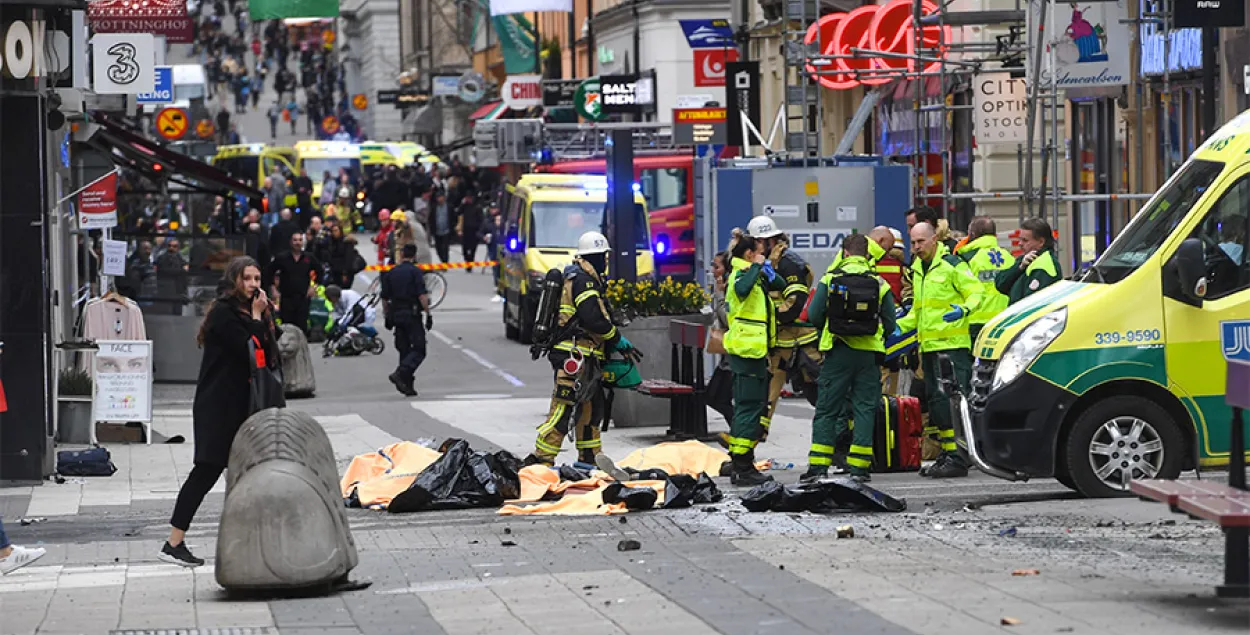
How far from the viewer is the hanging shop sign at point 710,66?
42328 mm

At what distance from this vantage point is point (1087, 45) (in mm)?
20438

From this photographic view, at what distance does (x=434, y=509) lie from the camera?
46.6 ft

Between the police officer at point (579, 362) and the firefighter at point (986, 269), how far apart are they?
262 cm

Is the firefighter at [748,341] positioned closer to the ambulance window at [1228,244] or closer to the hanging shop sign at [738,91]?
the ambulance window at [1228,244]

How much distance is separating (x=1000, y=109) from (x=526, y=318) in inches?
378

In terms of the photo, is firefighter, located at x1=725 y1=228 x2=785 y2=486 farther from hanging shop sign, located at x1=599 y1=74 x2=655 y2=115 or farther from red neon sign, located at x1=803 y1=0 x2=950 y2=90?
hanging shop sign, located at x1=599 y1=74 x2=655 y2=115

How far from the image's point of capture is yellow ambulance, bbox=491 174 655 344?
31344 millimetres

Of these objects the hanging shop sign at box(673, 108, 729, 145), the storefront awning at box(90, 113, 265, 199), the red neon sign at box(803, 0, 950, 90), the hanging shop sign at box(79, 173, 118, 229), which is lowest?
the hanging shop sign at box(79, 173, 118, 229)

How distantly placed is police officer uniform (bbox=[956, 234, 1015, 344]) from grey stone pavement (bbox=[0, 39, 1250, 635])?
3.63ft

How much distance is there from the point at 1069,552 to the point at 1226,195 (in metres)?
2.92

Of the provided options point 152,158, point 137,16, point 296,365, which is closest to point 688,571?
point 296,365

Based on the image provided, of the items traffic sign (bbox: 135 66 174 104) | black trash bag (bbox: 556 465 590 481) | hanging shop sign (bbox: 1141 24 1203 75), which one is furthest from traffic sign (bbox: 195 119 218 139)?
black trash bag (bbox: 556 465 590 481)

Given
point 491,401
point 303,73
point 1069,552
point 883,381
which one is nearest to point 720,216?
point 491,401

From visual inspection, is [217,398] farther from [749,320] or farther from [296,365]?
[296,365]
